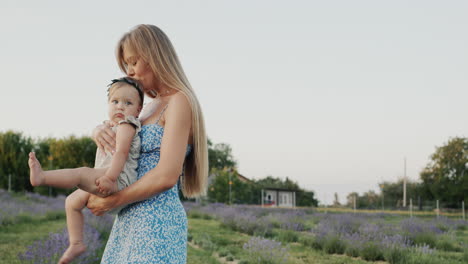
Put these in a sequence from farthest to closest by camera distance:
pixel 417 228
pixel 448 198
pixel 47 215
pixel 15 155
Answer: pixel 448 198 < pixel 15 155 < pixel 47 215 < pixel 417 228

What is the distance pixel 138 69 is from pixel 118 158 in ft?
1.64

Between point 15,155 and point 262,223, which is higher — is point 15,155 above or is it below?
above

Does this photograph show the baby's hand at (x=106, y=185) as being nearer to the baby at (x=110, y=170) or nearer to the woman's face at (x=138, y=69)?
the baby at (x=110, y=170)

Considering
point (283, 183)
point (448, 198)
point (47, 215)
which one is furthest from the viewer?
point (283, 183)

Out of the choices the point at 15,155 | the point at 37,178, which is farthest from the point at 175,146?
the point at 15,155

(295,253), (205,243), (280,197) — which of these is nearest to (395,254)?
(295,253)

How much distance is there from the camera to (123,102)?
2.39 metres

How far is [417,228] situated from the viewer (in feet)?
41.6

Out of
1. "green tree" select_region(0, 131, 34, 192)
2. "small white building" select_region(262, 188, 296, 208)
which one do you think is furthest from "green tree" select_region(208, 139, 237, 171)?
"green tree" select_region(0, 131, 34, 192)

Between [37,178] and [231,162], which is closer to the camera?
[37,178]

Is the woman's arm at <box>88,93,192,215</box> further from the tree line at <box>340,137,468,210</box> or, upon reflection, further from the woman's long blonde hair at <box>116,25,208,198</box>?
the tree line at <box>340,137,468,210</box>

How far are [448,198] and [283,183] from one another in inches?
879

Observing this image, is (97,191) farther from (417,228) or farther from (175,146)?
(417,228)

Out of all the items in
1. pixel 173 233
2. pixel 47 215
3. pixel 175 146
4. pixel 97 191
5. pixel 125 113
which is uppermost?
pixel 125 113
